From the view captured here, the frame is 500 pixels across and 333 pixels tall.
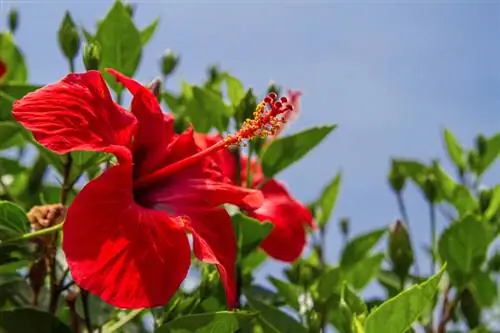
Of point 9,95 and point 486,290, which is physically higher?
point 9,95

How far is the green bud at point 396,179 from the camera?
3080 millimetres

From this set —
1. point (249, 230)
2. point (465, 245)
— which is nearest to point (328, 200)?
point (465, 245)

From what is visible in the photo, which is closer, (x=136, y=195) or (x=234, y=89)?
(x=136, y=195)

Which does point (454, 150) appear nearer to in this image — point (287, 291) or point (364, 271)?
point (364, 271)

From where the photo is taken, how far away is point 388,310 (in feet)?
5.14

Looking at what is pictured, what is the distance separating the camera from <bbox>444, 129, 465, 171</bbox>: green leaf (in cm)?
318

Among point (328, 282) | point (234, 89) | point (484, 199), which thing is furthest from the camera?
point (484, 199)

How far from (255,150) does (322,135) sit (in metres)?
A: 0.21

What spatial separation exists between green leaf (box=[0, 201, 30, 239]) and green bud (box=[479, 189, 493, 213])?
1617 mm

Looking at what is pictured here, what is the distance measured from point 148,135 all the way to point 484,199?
4.48 feet

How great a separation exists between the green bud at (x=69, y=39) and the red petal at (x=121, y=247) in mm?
726

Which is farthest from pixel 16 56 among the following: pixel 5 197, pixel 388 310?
pixel 388 310

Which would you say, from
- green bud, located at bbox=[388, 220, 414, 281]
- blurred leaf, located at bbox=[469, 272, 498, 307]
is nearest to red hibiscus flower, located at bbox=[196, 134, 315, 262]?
green bud, located at bbox=[388, 220, 414, 281]

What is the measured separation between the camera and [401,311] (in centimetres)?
157
